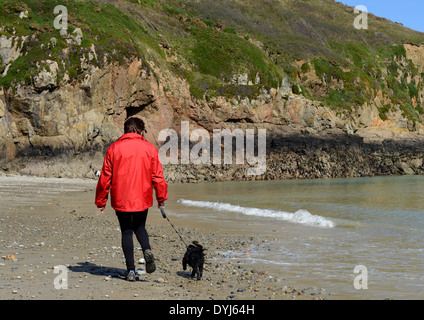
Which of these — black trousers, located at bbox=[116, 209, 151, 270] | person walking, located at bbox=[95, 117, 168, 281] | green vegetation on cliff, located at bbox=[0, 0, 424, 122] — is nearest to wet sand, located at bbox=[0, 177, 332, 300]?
black trousers, located at bbox=[116, 209, 151, 270]

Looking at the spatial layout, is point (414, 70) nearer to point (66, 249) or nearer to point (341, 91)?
point (341, 91)

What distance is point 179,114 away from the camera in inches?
1688

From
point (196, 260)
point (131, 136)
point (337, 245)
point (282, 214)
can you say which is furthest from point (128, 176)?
point (282, 214)

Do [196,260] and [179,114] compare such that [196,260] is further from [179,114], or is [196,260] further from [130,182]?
[179,114]

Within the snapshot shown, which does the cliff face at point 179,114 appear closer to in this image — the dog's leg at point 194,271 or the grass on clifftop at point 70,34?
the grass on clifftop at point 70,34

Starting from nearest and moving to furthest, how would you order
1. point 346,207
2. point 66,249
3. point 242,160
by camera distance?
1. point 66,249
2. point 346,207
3. point 242,160

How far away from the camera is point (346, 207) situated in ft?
59.6

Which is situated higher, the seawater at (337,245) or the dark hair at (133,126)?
the dark hair at (133,126)

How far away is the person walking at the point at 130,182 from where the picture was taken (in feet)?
18.4

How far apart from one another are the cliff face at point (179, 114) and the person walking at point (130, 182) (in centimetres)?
2868

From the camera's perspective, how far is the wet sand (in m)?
5.09

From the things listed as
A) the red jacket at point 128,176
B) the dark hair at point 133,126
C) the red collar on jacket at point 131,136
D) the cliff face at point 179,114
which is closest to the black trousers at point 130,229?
Result: the red jacket at point 128,176

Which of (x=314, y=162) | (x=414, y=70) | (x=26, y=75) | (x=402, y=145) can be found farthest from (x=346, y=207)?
(x=414, y=70)
